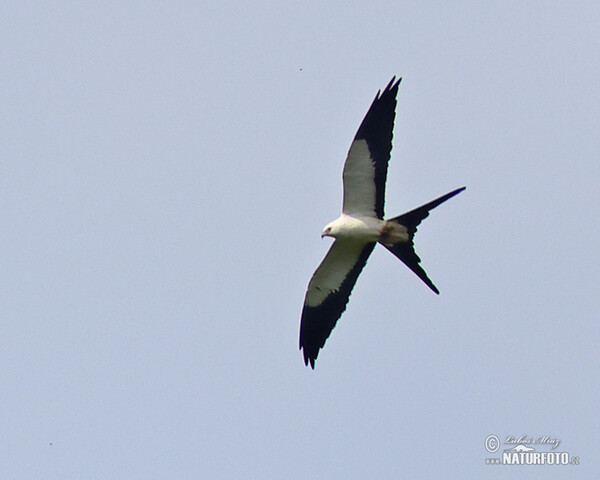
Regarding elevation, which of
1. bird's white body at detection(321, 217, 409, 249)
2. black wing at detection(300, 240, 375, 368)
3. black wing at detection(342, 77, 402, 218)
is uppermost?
black wing at detection(342, 77, 402, 218)

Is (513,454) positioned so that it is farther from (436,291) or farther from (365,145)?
(365,145)

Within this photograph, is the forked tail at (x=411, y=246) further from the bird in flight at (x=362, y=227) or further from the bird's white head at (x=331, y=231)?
the bird's white head at (x=331, y=231)

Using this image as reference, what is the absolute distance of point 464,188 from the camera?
11.4 metres

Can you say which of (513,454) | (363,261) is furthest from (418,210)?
(513,454)

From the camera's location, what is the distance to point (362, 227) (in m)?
12.7

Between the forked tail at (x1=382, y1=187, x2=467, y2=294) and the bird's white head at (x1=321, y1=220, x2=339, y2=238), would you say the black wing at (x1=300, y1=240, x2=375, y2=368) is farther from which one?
the forked tail at (x1=382, y1=187, x2=467, y2=294)

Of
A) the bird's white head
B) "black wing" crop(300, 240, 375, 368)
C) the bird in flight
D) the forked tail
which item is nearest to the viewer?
the forked tail

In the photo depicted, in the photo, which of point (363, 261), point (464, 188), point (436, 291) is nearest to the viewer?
point (464, 188)

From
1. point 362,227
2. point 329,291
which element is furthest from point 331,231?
point 329,291

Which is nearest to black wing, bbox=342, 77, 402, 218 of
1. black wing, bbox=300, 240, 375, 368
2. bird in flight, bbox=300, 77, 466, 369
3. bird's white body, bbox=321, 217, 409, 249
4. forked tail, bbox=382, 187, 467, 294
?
bird in flight, bbox=300, 77, 466, 369

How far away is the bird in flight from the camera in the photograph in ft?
40.8

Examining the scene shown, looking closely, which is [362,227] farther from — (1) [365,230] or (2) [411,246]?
(2) [411,246]

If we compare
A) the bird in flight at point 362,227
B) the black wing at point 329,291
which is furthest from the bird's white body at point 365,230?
the black wing at point 329,291

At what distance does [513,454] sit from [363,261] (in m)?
3.48
